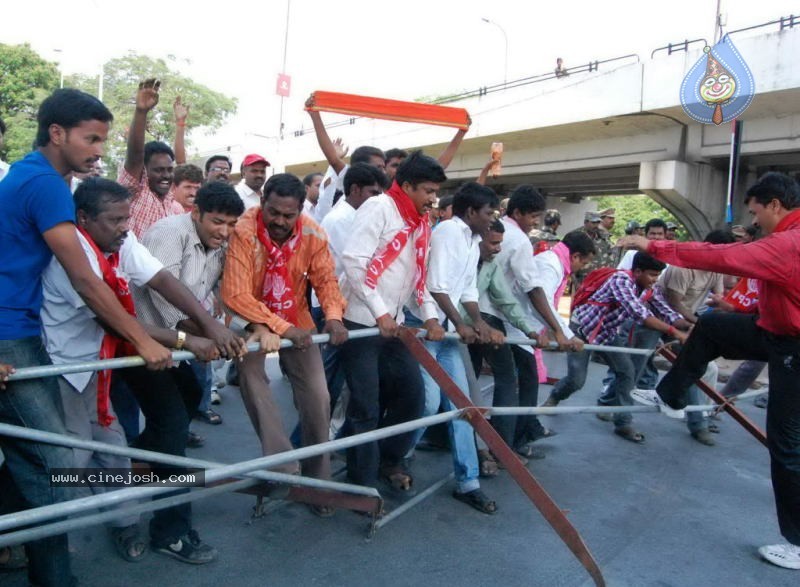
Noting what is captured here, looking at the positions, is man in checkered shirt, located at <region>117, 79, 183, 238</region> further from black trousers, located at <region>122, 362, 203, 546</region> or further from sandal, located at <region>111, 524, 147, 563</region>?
sandal, located at <region>111, 524, 147, 563</region>

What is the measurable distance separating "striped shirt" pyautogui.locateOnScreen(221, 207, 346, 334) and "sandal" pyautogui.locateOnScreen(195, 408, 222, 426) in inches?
69.2

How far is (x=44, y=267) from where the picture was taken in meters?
2.39

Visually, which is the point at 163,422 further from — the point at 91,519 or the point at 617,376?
the point at 617,376

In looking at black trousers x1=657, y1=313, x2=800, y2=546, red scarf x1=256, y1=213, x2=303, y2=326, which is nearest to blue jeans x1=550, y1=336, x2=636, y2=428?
black trousers x1=657, y1=313, x2=800, y2=546

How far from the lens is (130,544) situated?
9.66 feet

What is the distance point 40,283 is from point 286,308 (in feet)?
4.03

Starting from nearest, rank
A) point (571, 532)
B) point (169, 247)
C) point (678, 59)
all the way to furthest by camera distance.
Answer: point (571, 532), point (169, 247), point (678, 59)

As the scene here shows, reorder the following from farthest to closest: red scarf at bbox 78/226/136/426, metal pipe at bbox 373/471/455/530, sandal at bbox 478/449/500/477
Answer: sandal at bbox 478/449/500/477 < metal pipe at bbox 373/471/455/530 < red scarf at bbox 78/226/136/426

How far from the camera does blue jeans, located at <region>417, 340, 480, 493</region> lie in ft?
12.3

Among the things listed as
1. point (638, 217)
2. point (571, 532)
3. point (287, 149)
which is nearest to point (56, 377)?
point (571, 532)

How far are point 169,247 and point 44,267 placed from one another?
73cm

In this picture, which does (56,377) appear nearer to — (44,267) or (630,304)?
(44,267)

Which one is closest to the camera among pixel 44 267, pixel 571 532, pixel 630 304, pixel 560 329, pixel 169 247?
pixel 44 267

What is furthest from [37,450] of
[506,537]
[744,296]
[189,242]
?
[744,296]
